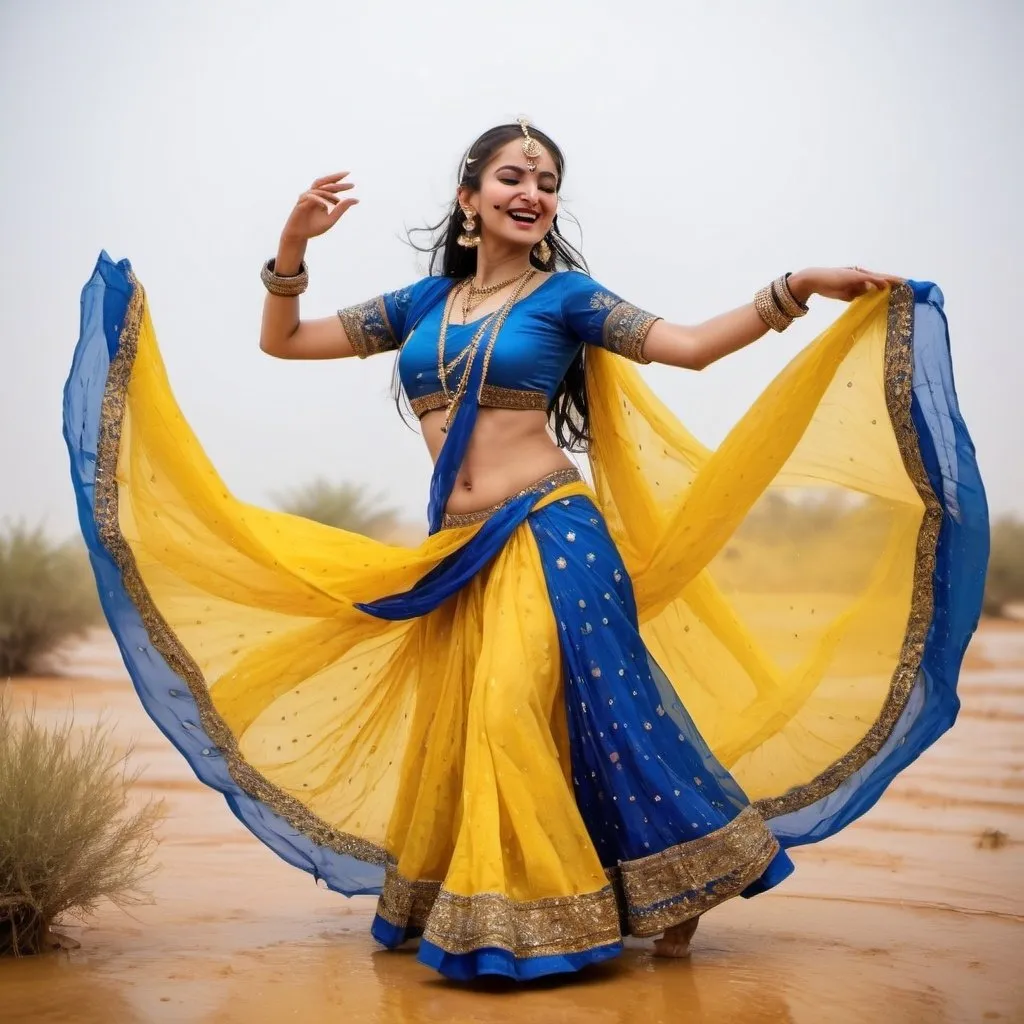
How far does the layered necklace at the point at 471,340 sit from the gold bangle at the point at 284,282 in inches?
15.7

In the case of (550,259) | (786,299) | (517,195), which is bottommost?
(786,299)

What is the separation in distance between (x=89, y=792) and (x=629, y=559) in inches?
59.2

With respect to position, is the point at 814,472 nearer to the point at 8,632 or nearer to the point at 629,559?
the point at 629,559

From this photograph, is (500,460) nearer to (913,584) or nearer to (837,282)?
(837,282)

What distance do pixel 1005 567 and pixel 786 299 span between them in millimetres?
9641

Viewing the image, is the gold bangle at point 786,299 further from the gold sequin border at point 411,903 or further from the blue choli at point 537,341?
the gold sequin border at point 411,903

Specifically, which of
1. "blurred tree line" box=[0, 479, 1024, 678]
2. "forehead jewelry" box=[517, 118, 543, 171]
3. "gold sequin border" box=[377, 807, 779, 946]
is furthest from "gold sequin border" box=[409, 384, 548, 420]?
"blurred tree line" box=[0, 479, 1024, 678]

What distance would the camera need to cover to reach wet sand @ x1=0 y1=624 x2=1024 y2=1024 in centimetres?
311

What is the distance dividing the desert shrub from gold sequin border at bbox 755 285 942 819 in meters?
9.32

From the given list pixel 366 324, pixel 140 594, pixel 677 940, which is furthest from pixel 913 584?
pixel 140 594

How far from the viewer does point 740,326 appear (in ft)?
11.2

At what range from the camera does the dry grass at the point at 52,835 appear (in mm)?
3660

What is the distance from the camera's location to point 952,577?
3.62 metres

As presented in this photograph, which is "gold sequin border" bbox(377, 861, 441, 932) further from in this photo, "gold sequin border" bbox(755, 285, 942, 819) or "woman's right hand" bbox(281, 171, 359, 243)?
"woman's right hand" bbox(281, 171, 359, 243)
